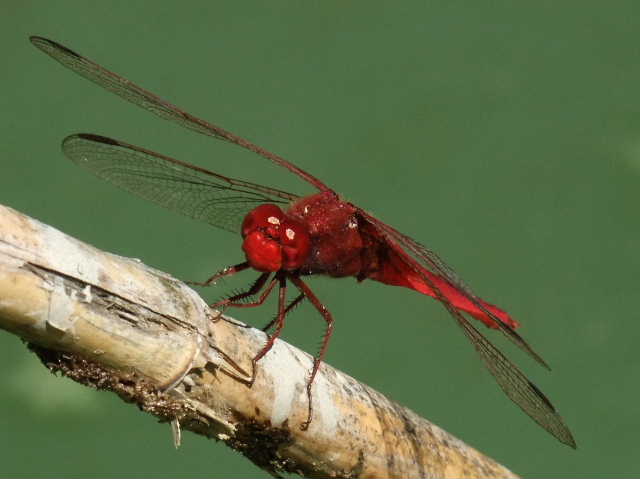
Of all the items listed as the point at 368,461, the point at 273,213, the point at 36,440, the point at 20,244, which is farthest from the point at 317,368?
the point at 36,440

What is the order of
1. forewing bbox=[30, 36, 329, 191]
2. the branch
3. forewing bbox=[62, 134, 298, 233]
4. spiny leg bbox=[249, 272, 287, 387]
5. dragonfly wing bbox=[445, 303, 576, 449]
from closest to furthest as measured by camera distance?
1. the branch
2. spiny leg bbox=[249, 272, 287, 387]
3. dragonfly wing bbox=[445, 303, 576, 449]
4. forewing bbox=[30, 36, 329, 191]
5. forewing bbox=[62, 134, 298, 233]

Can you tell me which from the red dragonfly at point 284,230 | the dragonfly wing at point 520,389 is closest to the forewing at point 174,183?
the red dragonfly at point 284,230

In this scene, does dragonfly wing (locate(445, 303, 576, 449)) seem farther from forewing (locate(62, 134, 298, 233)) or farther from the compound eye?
forewing (locate(62, 134, 298, 233))

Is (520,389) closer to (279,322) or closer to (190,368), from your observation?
(279,322)

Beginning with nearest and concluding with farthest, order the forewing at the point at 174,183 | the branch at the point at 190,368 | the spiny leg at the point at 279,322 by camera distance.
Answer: the branch at the point at 190,368, the spiny leg at the point at 279,322, the forewing at the point at 174,183

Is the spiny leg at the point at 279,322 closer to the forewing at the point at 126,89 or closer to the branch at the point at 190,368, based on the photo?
the branch at the point at 190,368

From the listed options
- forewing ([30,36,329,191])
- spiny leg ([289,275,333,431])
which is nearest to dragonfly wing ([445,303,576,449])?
spiny leg ([289,275,333,431])

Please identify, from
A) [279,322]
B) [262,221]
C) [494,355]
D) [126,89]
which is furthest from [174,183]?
[494,355]
